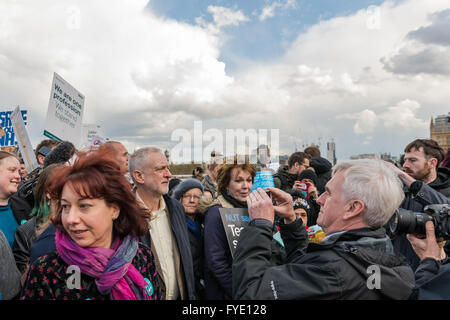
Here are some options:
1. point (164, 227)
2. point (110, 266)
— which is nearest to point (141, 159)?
point (164, 227)

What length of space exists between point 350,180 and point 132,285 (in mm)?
1429

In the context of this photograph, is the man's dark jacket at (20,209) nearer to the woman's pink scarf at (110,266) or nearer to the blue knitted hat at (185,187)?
the blue knitted hat at (185,187)

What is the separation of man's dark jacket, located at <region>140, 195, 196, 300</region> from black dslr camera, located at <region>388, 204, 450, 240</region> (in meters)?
1.56

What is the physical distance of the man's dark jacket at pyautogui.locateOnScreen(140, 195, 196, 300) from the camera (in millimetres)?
2514

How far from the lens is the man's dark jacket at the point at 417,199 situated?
108 inches

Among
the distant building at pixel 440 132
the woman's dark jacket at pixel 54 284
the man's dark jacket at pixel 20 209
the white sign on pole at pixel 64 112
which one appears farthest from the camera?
the distant building at pixel 440 132

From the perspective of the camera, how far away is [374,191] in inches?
67.8

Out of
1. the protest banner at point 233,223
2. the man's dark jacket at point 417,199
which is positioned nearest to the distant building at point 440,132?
the man's dark jacket at point 417,199

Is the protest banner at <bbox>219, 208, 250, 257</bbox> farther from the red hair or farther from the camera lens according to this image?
the camera lens

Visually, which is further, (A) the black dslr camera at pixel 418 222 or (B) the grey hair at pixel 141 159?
(B) the grey hair at pixel 141 159

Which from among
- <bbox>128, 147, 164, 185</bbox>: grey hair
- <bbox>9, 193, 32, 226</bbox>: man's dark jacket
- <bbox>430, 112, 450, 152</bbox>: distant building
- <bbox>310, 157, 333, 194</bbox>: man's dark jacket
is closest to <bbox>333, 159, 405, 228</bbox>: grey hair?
<bbox>128, 147, 164, 185</bbox>: grey hair

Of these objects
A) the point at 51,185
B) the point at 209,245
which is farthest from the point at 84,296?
the point at 209,245

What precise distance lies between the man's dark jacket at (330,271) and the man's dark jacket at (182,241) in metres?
0.91
